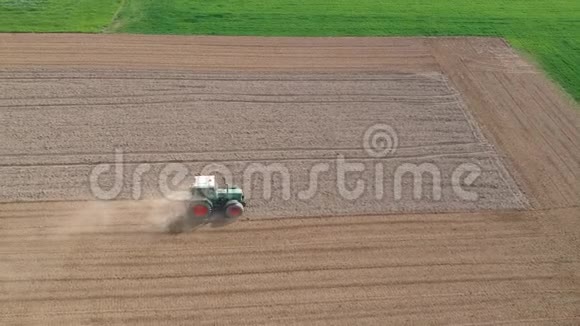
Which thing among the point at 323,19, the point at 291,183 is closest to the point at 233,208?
the point at 291,183

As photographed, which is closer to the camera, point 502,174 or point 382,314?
point 382,314

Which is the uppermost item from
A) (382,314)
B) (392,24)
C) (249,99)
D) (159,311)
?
(392,24)

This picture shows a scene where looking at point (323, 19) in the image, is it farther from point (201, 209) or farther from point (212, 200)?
point (201, 209)

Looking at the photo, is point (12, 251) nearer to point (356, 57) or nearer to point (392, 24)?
point (356, 57)

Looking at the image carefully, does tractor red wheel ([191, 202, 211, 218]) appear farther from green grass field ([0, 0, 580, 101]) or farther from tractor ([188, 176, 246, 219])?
green grass field ([0, 0, 580, 101])

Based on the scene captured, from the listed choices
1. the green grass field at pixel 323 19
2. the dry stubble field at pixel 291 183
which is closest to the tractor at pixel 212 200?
the dry stubble field at pixel 291 183

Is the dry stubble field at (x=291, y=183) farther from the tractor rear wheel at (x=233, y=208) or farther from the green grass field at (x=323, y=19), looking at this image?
the green grass field at (x=323, y=19)

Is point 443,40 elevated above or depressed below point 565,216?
above

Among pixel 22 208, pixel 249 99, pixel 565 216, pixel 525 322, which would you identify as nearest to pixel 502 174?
pixel 565 216
